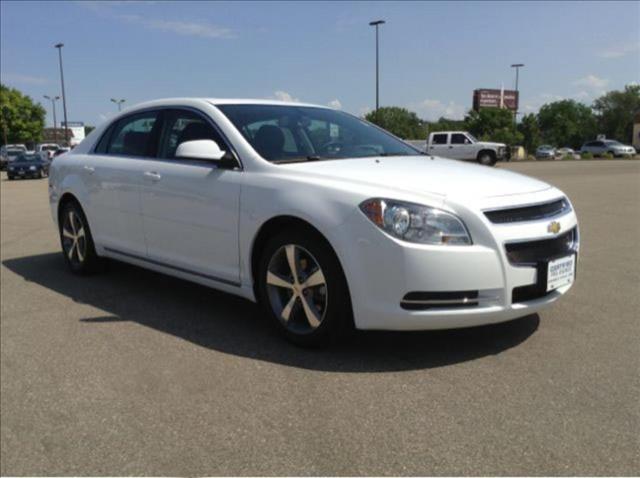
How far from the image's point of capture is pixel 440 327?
3.36m

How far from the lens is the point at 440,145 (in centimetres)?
3181

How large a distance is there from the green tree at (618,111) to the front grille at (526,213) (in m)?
111

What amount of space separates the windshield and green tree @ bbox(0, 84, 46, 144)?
75429mm

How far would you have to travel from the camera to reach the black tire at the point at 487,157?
30.8m

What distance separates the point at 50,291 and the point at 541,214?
13.6 feet

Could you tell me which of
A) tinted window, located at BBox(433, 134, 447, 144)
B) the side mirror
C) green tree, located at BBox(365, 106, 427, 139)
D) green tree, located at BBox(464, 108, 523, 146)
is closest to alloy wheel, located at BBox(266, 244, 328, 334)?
the side mirror

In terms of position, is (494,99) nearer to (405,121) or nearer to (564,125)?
(564,125)


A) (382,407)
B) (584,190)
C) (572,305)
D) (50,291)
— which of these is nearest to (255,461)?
(382,407)

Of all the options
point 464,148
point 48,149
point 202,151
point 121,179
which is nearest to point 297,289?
point 202,151

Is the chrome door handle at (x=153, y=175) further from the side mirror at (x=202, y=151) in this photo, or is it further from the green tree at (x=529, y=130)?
the green tree at (x=529, y=130)

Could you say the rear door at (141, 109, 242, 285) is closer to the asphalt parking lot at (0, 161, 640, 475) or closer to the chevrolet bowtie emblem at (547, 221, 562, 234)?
the asphalt parking lot at (0, 161, 640, 475)

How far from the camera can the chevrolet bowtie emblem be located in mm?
3514

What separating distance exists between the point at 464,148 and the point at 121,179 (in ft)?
92.2

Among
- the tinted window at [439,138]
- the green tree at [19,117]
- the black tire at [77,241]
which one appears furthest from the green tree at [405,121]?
the black tire at [77,241]
